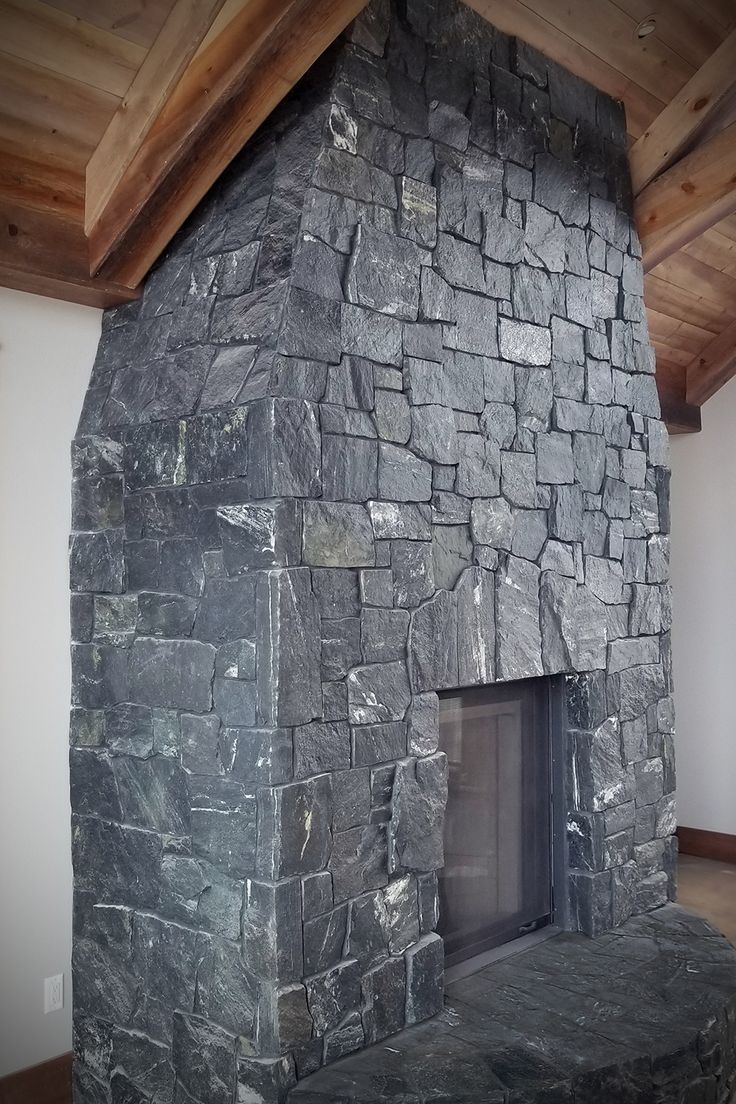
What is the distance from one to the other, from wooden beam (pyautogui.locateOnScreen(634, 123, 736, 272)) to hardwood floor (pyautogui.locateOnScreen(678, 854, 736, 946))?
282 centimetres

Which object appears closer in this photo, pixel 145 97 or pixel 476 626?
pixel 145 97

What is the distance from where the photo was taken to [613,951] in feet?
10.6

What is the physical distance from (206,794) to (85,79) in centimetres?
192

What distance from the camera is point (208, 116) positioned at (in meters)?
2.47

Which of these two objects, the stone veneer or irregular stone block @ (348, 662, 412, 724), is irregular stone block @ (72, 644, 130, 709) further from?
irregular stone block @ (348, 662, 412, 724)

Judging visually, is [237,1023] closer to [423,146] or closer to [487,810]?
[487,810]

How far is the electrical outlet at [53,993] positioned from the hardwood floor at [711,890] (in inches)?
103

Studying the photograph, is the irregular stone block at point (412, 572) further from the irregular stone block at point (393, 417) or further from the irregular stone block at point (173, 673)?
the irregular stone block at point (173, 673)

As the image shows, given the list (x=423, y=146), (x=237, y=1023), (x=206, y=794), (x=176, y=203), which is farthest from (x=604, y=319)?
(x=237, y=1023)

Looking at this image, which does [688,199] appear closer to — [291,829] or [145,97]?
[145,97]

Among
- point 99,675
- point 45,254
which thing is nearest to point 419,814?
point 99,675

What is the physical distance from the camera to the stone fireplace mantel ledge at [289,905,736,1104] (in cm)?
240

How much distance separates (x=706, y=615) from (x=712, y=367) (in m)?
1.33

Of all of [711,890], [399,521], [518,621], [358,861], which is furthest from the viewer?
[711,890]
